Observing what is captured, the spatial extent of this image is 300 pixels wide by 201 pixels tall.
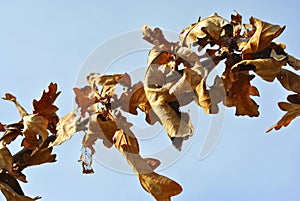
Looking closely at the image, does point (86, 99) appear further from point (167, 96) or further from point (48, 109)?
point (167, 96)

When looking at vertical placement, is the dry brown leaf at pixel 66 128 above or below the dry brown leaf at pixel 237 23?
below

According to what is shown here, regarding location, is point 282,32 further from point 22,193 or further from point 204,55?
point 22,193

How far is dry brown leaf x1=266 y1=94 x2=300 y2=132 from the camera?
1437 millimetres

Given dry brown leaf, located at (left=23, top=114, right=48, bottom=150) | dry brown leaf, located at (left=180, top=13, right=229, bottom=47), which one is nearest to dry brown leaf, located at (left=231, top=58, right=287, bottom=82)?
dry brown leaf, located at (left=180, top=13, right=229, bottom=47)

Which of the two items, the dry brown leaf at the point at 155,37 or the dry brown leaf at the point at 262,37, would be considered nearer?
the dry brown leaf at the point at 262,37

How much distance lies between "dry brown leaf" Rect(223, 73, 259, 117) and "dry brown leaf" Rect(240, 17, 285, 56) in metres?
0.07

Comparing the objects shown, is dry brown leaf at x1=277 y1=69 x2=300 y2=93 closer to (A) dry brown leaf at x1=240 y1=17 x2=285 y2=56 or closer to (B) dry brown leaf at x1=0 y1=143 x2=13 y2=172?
(A) dry brown leaf at x1=240 y1=17 x2=285 y2=56

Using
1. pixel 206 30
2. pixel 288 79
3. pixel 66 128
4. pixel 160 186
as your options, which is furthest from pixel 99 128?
pixel 288 79

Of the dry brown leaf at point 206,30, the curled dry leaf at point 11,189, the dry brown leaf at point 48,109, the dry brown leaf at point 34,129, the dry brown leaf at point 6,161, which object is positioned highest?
the dry brown leaf at point 206,30

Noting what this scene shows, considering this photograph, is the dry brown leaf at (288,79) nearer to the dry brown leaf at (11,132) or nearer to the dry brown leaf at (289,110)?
the dry brown leaf at (289,110)

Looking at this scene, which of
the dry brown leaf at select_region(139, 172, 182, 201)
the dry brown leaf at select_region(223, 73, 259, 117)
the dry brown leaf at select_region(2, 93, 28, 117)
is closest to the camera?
the dry brown leaf at select_region(139, 172, 182, 201)

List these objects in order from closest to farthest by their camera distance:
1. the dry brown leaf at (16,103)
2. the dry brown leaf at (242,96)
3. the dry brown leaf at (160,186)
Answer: the dry brown leaf at (160,186), the dry brown leaf at (242,96), the dry brown leaf at (16,103)

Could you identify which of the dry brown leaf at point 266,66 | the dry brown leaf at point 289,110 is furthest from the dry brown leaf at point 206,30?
the dry brown leaf at point 289,110

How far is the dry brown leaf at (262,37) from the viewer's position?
4.37 ft
